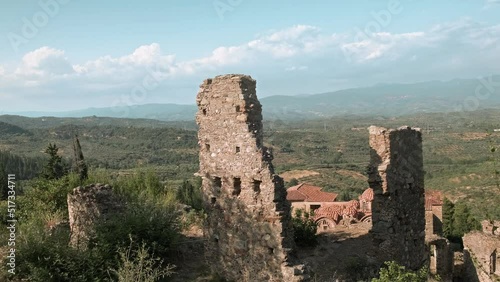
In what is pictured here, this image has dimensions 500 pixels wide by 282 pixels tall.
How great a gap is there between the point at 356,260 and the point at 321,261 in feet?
4.83

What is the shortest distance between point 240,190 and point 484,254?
1329 cm

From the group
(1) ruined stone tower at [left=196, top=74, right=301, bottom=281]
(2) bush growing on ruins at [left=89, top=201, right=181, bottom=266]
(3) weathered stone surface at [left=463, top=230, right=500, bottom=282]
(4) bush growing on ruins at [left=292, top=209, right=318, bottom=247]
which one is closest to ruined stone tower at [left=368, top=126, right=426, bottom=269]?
(1) ruined stone tower at [left=196, top=74, right=301, bottom=281]

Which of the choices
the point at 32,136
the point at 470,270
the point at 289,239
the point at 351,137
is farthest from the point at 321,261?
the point at 351,137

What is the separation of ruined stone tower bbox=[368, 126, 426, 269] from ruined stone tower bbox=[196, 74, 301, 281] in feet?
7.77

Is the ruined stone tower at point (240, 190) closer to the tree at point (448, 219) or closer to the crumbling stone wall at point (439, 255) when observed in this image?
the crumbling stone wall at point (439, 255)

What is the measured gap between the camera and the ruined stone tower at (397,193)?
33.0ft

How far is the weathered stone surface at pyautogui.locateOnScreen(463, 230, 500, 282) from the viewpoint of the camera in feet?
55.5

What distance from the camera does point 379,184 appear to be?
10078mm

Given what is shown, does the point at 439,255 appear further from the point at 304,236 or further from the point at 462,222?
the point at 462,222

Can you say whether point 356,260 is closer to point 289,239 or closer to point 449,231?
point 289,239

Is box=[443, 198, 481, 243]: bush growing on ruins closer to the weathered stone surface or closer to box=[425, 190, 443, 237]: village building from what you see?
box=[425, 190, 443, 237]: village building

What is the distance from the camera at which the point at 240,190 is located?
10242 millimetres

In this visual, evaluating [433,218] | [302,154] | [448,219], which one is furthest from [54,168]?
[302,154]

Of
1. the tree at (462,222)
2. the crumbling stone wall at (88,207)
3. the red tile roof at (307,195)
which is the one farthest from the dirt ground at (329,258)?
the tree at (462,222)
